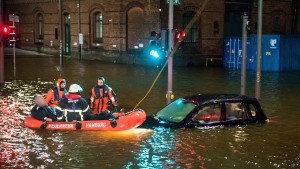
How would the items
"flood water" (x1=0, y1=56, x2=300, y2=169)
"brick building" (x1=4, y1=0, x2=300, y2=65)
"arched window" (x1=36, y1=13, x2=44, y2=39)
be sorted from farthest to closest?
"arched window" (x1=36, y1=13, x2=44, y2=39) < "brick building" (x1=4, y1=0, x2=300, y2=65) < "flood water" (x1=0, y1=56, x2=300, y2=169)

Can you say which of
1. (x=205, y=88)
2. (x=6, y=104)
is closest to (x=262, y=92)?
(x=205, y=88)

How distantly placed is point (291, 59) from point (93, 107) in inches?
797

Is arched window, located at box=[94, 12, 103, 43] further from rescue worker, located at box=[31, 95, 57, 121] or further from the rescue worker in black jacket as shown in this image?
the rescue worker in black jacket

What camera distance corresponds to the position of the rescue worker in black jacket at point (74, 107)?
39.2 ft

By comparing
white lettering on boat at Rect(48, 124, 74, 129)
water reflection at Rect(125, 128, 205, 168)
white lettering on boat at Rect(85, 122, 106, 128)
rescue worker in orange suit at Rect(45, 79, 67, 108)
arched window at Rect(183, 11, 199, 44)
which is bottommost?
water reflection at Rect(125, 128, 205, 168)

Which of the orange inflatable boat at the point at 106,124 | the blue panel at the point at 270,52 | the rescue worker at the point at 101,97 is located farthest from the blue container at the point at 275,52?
the orange inflatable boat at the point at 106,124

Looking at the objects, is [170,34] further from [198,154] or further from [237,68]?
[237,68]

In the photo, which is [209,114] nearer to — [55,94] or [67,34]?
[55,94]

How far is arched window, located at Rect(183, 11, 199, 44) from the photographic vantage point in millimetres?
33281

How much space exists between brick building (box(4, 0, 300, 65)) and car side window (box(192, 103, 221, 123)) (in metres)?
21.1

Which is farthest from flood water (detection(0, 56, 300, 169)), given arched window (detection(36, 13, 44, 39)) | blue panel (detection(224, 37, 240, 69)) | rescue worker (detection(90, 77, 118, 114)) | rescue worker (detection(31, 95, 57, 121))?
arched window (detection(36, 13, 44, 39))

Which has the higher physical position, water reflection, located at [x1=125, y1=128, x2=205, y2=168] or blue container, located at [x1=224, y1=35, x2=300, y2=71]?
blue container, located at [x1=224, y1=35, x2=300, y2=71]

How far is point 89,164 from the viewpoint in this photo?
362 inches

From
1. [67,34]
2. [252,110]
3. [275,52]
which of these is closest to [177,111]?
[252,110]
